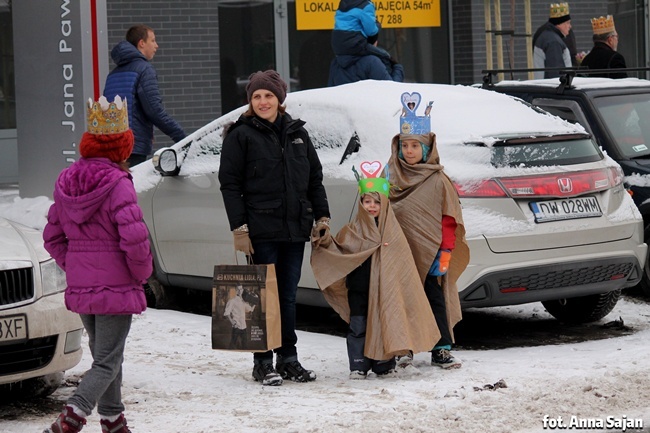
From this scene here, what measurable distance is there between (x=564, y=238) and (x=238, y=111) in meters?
2.38

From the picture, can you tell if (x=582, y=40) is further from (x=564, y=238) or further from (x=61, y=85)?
(x=564, y=238)

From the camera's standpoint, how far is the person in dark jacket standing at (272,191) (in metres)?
6.58

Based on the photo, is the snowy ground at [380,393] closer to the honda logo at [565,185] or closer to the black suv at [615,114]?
the honda logo at [565,185]

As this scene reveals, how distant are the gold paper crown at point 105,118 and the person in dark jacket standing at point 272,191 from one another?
3.79 ft

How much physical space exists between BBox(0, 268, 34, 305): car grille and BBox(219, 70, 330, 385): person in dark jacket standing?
1.08 metres

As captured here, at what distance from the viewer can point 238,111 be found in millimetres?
8594

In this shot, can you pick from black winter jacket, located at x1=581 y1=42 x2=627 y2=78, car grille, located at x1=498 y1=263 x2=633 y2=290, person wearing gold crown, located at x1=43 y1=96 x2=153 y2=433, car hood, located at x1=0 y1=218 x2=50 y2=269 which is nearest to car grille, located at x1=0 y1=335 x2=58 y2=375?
car hood, located at x1=0 y1=218 x2=50 y2=269

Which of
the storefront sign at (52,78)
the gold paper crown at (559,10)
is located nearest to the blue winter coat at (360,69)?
the storefront sign at (52,78)

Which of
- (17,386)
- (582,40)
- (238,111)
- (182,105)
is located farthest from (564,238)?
(582,40)

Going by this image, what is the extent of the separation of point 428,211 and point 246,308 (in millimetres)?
1161

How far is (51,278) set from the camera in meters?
6.20

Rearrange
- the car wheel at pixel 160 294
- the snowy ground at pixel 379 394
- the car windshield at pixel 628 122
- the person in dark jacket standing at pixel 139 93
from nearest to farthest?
the snowy ground at pixel 379 394 < the car wheel at pixel 160 294 < the car windshield at pixel 628 122 < the person in dark jacket standing at pixel 139 93

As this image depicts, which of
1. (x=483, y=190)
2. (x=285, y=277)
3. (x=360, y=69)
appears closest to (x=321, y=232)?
(x=285, y=277)

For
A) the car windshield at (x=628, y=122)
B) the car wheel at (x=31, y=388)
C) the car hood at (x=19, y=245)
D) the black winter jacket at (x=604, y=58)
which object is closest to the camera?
the car hood at (x=19, y=245)
